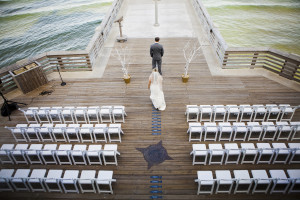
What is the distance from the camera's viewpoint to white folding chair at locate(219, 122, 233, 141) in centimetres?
622

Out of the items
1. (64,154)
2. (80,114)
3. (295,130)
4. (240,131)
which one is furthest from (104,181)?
(295,130)

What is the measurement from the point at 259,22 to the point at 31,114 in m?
25.6

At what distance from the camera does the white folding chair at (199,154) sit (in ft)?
18.4

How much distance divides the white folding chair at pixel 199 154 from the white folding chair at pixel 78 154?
2.97 m

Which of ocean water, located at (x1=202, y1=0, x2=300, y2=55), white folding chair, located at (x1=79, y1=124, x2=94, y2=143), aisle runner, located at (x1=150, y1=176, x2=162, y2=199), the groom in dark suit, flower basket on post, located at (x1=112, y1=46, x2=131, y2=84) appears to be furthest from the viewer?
ocean water, located at (x1=202, y1=0, x2=300, y2=55)

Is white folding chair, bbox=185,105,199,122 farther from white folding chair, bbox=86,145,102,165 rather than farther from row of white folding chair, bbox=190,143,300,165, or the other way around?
white folding chair, bbox=86,145,102,165

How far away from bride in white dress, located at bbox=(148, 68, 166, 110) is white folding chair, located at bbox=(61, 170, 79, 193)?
3474 millimetres

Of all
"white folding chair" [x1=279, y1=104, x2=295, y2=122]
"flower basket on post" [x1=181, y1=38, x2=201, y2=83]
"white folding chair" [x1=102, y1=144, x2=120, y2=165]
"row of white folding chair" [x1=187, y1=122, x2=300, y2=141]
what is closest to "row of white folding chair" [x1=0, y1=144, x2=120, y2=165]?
"white folding chair" [x1=102, y1=144, x2=120, y2=165]

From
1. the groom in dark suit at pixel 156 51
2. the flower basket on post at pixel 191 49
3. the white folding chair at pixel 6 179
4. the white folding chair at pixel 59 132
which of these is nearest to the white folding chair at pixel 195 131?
the groom in dark suit at pixel 156 51

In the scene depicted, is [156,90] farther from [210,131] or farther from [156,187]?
[156,187]

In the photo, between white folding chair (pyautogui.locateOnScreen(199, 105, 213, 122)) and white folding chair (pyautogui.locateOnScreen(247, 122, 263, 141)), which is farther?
white folding chair (pyautogui.locateOnScreen(199, 105, 213, 122))

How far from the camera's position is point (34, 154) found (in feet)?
19.1

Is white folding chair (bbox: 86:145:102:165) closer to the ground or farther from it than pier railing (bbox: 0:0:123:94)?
closer to the ground

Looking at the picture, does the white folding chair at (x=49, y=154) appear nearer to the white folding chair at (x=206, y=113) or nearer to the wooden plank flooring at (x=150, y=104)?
the wooden plank flooring at (x=150, y=104)
